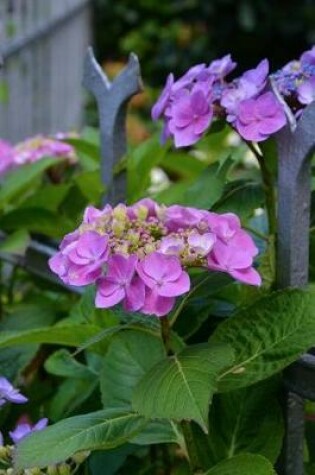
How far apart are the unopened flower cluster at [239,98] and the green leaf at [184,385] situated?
9.9 inches

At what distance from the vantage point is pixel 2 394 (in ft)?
4.26

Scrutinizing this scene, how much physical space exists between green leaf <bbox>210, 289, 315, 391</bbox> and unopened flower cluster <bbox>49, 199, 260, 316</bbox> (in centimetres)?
6

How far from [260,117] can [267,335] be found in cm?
24

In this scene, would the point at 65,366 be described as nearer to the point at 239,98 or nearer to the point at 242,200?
the point at 242,200

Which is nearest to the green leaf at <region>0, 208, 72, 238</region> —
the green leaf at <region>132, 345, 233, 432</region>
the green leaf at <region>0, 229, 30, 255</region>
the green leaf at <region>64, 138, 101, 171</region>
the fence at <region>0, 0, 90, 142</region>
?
the green leaf at <region>0, 229, 30, 255</region>

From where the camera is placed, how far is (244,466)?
3.74 feet

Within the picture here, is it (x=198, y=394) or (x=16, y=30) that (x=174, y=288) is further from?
(x=16, y=30)

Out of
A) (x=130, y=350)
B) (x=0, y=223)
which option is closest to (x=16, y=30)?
(x=0, y=223)

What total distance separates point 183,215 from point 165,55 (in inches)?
313

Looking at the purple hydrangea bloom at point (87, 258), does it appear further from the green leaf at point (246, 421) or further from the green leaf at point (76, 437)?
the green leaf at point (246, 421)

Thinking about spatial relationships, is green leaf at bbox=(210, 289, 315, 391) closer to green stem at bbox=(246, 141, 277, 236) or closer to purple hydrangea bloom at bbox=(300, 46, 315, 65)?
green stem at bbox=(246, 141, 277, 236)

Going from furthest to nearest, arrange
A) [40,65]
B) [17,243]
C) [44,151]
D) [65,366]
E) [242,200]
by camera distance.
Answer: [40,65] < [44,151] < [17,243] < [65,366] < [242,200]

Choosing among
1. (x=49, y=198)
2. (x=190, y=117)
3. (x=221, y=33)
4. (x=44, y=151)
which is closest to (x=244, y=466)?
(x=190, y=117)

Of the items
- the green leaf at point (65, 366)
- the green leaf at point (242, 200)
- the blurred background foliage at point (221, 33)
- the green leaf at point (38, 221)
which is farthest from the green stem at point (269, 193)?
the blurred background foliage at point (221, 33)
